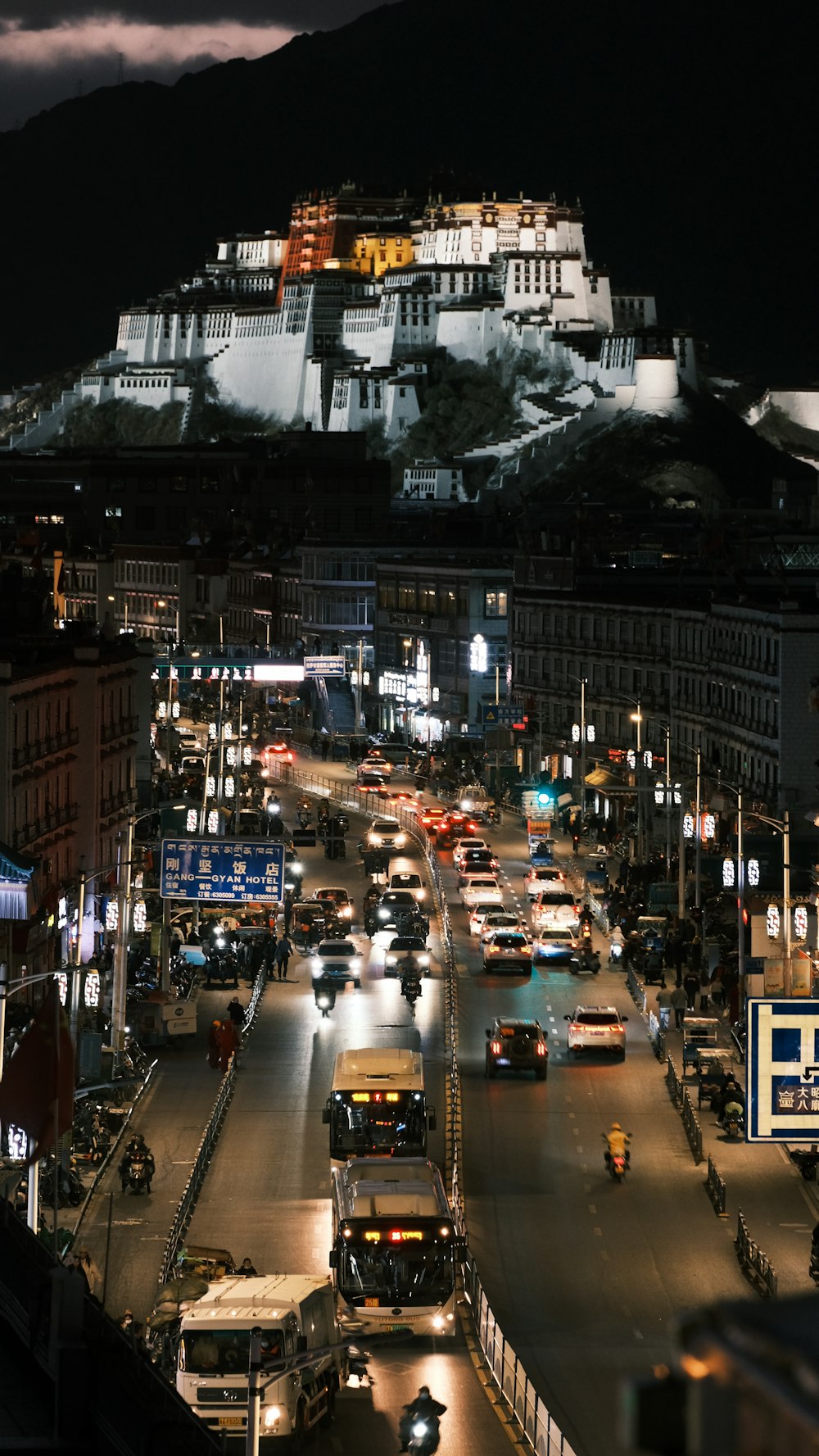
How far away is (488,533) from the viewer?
547 ft

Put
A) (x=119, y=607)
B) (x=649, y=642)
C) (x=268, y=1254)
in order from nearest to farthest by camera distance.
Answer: (x=268, y=1254) → (x=649, y=642) → (x=119, y=607)

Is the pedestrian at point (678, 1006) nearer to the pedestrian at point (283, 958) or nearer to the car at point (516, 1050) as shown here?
the car at point (516, 1050)

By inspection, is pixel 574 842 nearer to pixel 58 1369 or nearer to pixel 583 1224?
pixel 583 1224

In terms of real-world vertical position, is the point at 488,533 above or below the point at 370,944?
above

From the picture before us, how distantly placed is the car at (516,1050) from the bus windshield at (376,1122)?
30.3 ft

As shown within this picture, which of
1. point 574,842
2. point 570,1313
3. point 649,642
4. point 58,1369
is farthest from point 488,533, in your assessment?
point 58,1369

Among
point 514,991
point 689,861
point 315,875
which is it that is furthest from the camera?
point 315,875

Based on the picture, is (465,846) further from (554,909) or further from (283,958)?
(283,958)

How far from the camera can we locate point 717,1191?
3856 centimetres

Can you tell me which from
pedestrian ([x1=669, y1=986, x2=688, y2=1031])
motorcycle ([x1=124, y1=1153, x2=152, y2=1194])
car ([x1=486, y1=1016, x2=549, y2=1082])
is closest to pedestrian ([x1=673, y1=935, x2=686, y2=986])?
pedestrian ([x1=669, y1=986, x2=688, y2=1031])

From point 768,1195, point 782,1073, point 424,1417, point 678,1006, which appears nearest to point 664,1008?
point 678,1006

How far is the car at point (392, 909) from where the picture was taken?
69.8 meters

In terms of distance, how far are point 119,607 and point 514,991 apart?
5069 inches

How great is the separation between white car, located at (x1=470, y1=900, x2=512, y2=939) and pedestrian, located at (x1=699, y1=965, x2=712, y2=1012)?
7.31 m
